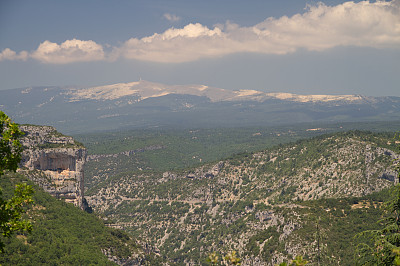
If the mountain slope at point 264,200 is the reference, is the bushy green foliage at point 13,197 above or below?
above

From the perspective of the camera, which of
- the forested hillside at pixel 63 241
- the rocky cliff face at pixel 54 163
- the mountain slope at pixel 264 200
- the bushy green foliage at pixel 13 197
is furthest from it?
the rocky cliff face at pixel 54 163

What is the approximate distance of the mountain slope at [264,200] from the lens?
275 feet

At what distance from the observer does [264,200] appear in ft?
445

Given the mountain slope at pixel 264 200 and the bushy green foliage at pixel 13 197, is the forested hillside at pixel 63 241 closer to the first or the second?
the mountain slope at pixel 264 200

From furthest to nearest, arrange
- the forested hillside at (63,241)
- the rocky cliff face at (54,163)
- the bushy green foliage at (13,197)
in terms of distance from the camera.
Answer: the rocky cliff face at (54,163)
the forested hillside at (63,241)
the bushy green foliage at (13,197)

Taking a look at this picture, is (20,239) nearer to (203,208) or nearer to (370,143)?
(203,208)

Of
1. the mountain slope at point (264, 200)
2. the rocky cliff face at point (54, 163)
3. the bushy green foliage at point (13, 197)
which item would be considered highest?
the bushy green foliage at point (13, 197)

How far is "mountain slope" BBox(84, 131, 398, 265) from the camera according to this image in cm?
8394

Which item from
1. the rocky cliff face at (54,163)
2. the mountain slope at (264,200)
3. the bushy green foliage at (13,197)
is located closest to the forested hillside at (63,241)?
the rocky cliff face at (54,163)

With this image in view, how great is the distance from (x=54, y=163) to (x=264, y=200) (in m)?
72.7

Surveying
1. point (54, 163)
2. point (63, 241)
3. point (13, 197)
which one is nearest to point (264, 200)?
point (54, 163)

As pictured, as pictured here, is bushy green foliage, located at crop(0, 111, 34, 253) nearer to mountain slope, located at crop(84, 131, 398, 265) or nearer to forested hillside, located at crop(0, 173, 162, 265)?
forested hillside, located at crop(0, 173, 162, 265)

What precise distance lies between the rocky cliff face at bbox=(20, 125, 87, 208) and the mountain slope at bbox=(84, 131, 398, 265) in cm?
2366

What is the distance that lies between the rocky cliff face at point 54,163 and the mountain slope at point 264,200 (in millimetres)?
23659
